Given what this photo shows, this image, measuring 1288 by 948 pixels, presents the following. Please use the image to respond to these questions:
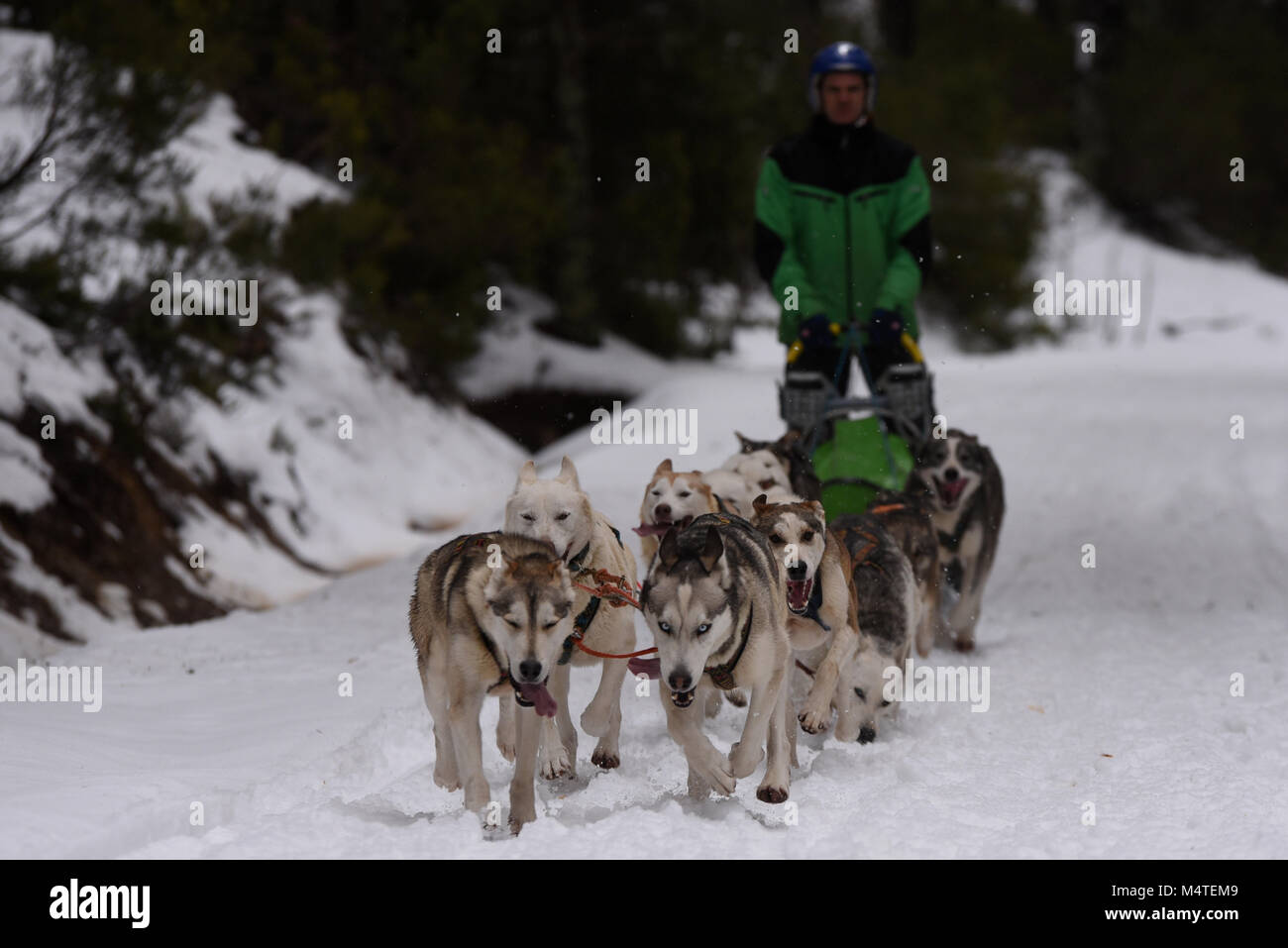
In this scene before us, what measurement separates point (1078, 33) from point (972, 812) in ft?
109

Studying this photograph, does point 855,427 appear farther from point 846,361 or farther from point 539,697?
point 539,697

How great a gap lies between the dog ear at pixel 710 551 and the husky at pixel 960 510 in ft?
10.0

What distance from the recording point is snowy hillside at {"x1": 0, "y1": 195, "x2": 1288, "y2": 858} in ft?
12.7

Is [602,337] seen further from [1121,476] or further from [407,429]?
[1121,476]

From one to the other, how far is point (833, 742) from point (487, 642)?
5.63 ft

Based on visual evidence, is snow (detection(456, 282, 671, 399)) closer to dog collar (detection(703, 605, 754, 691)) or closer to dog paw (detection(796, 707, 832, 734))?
dog paw (detection(796, 707, 832, 734))

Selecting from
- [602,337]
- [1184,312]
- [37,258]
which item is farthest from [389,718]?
[1184,312]

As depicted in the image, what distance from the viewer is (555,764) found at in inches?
178

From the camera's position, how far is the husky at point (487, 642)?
12.5 ft

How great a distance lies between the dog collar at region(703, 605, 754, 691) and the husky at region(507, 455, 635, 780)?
1.19 ft

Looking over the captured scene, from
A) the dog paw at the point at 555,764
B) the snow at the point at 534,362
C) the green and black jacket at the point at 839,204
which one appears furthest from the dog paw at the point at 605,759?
the snow at the point at 534,362

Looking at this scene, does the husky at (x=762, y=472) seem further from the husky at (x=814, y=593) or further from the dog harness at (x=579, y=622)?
the dog harness at (x=579, y=622)

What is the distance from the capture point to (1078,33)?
111ft
